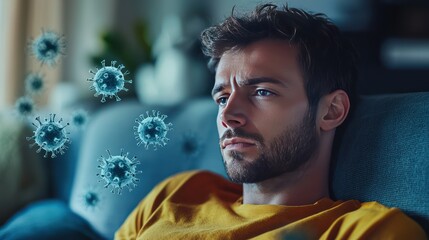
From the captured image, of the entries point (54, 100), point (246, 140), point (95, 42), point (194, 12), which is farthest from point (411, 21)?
point (246, 140)

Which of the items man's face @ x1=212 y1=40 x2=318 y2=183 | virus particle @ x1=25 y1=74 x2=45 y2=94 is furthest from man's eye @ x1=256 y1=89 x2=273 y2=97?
virus particle @ x1=25 y1=74 x2=45 y2=94

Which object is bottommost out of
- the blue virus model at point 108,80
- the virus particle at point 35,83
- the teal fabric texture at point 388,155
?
the teal fabric texture at point 388,155

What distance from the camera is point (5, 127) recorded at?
72.8 inches

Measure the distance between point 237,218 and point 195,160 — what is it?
46cm

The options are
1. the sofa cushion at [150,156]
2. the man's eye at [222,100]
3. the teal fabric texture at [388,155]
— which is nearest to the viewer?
the teal fabric texture at [388,155]

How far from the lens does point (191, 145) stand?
152 centimetres

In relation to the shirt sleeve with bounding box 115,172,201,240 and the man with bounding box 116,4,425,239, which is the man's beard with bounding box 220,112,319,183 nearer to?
the man with bounding box 116,4,425,239

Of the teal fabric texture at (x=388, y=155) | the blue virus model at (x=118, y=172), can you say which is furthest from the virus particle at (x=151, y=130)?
the teal fabric texture at (x=388, y=155)

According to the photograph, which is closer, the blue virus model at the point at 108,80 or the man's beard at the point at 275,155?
the blue virus model at the point at 108,80

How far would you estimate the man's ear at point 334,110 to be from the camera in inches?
42.9

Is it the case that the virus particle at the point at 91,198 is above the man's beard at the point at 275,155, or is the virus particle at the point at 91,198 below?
below

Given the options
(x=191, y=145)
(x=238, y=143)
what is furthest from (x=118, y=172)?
(x=191, y=145)

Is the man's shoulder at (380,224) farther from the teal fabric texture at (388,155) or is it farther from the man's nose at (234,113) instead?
the man's nose at (234,113)

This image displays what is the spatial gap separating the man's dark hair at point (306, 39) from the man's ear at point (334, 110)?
1 centimetres
